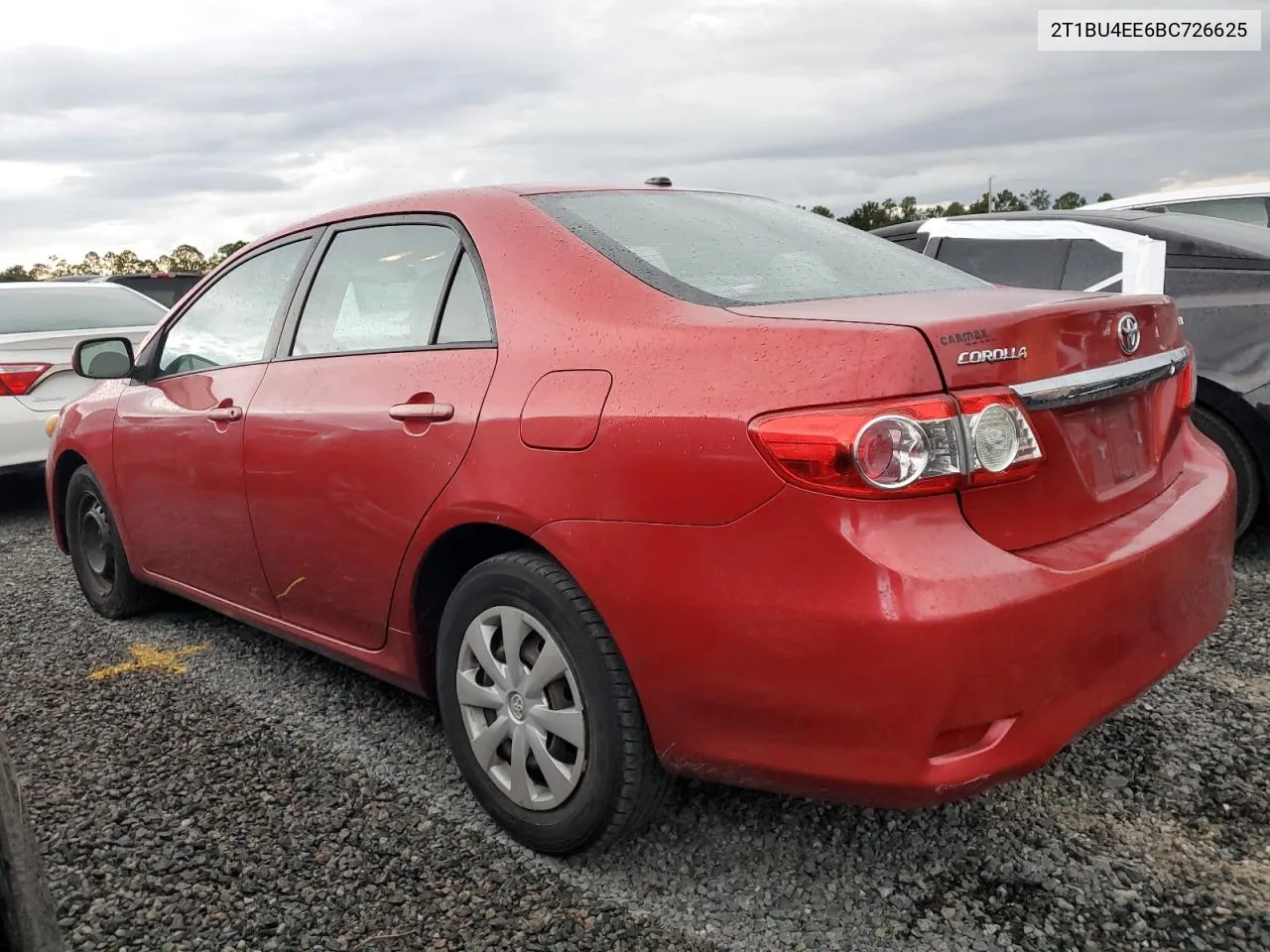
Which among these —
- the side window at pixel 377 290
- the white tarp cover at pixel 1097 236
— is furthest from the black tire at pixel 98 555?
the white tarp cover at pixel 1097 236

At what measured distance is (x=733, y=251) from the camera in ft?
8.44

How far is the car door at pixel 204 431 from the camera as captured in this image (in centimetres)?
322

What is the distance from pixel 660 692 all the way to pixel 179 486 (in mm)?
2141

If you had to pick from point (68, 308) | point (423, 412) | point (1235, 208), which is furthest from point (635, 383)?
point (1235, 208)

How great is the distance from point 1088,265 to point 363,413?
3.37 m

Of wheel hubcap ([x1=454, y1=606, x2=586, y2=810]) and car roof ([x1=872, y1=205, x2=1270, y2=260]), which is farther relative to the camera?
car roof ([x1=872, y1=205, x2=1270, y2=260])

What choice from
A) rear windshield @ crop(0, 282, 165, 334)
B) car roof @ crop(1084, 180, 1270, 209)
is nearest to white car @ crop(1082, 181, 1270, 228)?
car roof @ crop(1084, 180, 1270, 209)

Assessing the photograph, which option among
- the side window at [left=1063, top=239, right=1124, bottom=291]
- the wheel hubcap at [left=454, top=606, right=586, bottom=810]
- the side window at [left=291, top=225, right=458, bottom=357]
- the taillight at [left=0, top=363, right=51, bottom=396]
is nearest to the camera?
the wheel hubcap at [left=454, top=606, right=586, bottom=810]

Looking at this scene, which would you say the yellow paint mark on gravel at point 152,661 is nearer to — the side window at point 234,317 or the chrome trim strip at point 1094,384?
the side window at point 234,317

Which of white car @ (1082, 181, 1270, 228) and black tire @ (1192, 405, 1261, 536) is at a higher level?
white car @ (1082, 181, 1270, 228)

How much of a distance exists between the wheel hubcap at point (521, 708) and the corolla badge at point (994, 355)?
1000 millimetres

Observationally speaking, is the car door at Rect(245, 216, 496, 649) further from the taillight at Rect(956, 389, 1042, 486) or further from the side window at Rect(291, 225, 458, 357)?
the taillight at Rect(956, 389, 1042, 486)

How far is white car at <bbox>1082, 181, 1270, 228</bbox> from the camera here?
7.00 m

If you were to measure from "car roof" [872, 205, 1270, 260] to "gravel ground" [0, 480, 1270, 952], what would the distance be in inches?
74.1
